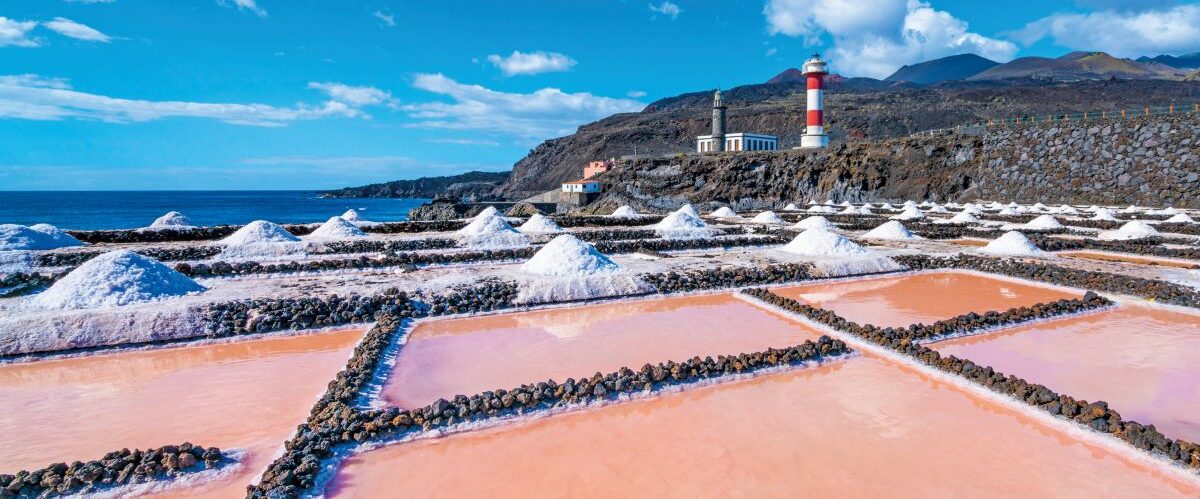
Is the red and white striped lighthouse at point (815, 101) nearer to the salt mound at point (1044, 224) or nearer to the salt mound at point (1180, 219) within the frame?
the salt mound at point (1180, 219)

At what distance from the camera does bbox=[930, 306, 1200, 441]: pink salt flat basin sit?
484 cm

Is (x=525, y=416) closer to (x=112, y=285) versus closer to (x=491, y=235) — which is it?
(x=112, y=285)

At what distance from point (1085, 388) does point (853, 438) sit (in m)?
2.69

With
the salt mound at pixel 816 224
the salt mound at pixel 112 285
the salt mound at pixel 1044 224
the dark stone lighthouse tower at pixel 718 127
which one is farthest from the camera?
the dark stone lighthouse tower at pixel 718 127

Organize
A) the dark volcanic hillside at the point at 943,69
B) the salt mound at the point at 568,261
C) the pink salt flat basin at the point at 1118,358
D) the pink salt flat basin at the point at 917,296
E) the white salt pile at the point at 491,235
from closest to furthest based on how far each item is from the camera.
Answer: the pink salt flat basin at the point at 1118,358 → the pink salt flat basin at the point at 917,296 → the salt mound at the point at 568,261 → the white salt pile at the point at 491,235 → the dark volcanic hillside at the point at 943,69

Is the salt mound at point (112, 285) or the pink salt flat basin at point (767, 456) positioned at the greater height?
the salt mound at point (112, 285)

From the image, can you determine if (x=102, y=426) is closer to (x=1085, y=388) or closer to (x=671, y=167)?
(x=1085, y=388)

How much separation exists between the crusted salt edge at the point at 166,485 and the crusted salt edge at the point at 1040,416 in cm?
602

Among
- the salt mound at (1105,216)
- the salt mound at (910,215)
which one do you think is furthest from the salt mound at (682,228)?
the salt mound at (1105,216)

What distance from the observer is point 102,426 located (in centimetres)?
472

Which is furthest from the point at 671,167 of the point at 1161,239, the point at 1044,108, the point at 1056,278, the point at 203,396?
the point at 1044,108

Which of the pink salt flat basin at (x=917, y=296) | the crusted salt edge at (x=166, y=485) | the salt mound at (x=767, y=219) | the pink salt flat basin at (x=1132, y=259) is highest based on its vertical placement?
the salt mound at (x=767, y=219)

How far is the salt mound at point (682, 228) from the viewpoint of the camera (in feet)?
52.6

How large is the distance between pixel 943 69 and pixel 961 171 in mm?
162231
